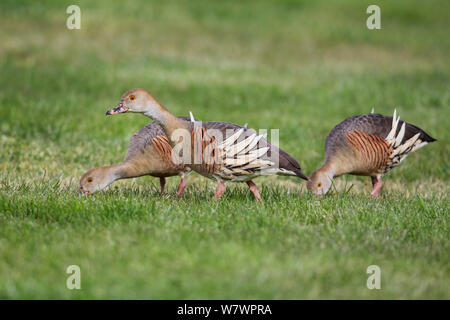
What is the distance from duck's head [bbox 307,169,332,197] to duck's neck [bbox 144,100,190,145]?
6.32 ft

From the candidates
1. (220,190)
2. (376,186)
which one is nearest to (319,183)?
(376,186)

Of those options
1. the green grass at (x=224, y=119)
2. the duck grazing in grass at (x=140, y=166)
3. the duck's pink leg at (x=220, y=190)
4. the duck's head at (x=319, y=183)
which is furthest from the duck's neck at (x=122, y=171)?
the duck's head at (x=319, y=183)

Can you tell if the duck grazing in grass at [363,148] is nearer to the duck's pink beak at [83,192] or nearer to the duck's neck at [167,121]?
the duck's neck at [167,121]

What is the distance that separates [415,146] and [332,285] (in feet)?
13.0

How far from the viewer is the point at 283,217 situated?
5707 mm

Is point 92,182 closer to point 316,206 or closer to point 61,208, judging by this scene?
point 61,208

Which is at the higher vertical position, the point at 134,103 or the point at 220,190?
the point at 134,103

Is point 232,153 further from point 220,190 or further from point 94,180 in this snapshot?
point 94,180

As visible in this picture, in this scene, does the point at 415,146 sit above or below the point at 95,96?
below

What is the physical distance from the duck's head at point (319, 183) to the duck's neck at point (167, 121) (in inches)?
75.9

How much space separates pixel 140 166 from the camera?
21.2ft

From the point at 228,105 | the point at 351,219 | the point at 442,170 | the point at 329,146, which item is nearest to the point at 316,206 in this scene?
the point at 351,219

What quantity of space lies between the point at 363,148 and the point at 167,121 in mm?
2741

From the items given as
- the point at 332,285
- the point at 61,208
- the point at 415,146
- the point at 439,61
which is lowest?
the point at 332,285
